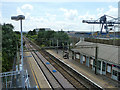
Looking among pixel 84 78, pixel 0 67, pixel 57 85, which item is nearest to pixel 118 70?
pixel 84 78

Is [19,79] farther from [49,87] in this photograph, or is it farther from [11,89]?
[49,87]

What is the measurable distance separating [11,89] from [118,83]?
968 centimetres

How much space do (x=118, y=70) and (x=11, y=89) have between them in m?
9.82

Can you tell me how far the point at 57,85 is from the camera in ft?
35.7

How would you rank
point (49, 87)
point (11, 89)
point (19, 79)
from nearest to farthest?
1. point (11, 89)
2. point (19, 79)
3. point (49, 87)

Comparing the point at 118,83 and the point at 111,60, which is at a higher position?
the point at 111,60

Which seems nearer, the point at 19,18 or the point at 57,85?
the point at 19,18

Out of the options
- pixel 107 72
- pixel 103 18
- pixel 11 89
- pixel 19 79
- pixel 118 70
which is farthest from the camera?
pixel 103 18

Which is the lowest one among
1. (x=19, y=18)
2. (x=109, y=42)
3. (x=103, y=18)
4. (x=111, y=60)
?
(x=111, y=60)

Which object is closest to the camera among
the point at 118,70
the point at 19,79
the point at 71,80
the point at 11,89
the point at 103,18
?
the point at 11,89

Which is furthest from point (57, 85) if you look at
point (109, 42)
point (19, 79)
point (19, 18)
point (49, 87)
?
point (109, 42)

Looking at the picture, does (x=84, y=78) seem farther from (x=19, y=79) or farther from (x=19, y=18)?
(x=19, y=18)

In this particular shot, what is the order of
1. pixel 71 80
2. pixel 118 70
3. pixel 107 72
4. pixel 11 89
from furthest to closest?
pixel 107 72 → pixel 71 80 → pixel 118 70 → pixel 11 89

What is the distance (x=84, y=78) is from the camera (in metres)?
11.9
